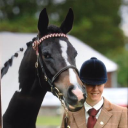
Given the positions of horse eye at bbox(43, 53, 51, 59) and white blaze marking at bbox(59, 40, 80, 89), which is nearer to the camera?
white blaze marking at bbox(59, 40, 80, 89)

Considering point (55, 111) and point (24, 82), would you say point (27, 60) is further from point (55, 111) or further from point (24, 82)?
point (55, 111)

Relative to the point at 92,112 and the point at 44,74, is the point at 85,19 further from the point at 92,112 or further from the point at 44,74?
the point at 92,112

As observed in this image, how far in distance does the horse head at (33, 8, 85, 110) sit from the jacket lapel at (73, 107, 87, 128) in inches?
5.6

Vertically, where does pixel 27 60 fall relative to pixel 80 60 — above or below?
below

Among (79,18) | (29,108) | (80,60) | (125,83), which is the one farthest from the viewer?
(125,83)

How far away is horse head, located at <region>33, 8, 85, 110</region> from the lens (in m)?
2.24

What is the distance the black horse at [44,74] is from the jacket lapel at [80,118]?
0.14 meters

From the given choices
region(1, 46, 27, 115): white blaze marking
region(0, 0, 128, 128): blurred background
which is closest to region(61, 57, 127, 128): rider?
region(1, 46, 27, 115): white blaze marking

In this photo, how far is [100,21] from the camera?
16969mm

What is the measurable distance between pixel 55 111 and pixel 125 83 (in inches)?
430

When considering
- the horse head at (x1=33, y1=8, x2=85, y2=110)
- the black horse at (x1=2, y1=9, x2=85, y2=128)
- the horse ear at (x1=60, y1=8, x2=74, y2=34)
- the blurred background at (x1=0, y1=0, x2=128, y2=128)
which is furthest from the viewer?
the blurred background at (x1=0, y1=0, x2=128, y2=128)

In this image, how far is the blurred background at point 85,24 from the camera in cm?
1017

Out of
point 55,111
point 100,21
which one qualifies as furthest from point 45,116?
point 100,21

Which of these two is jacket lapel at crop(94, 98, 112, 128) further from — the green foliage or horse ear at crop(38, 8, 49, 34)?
the green foliage
